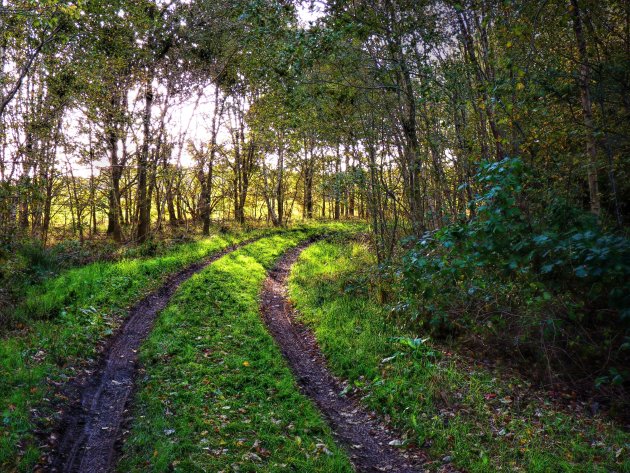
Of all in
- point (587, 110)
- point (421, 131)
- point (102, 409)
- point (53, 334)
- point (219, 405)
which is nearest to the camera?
point (102, 409)

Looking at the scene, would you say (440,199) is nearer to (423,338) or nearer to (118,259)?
(423,338)

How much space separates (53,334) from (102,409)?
319cm

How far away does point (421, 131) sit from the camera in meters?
13.9

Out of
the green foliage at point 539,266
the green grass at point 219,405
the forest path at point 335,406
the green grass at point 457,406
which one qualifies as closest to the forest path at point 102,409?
the green grass at point 219,405

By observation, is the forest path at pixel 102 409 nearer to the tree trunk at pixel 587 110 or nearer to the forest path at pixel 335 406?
the forest path at pixel 335 406

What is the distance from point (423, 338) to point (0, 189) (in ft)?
32.9

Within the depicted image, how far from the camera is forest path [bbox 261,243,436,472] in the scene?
19.9ft

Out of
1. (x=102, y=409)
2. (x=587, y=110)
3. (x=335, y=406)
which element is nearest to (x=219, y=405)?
(x=102, y=409)

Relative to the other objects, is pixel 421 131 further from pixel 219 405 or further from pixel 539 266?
pixel 219 405

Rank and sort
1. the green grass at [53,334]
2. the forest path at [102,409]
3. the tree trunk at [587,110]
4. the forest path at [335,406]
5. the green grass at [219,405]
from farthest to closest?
the tree trunk at [587,110] < the forest path at [335,406] < the green grass at [53,334] < the green grass at [219,405] < the forest path at [102,409]

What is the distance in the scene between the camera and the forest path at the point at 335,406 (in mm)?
6051

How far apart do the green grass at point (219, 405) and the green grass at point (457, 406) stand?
4.88 ft

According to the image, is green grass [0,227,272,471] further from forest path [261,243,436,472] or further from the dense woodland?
forest path [261,243,436,472]

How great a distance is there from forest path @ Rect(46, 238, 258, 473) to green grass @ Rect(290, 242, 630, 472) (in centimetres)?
431
